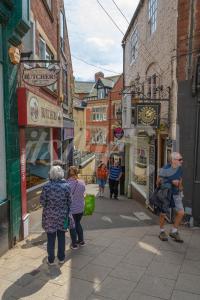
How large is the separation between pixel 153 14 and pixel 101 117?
23.7m

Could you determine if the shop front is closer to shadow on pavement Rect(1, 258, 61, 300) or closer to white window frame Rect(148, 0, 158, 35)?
shadow on pavement Rect(1, 258, 61, 300)

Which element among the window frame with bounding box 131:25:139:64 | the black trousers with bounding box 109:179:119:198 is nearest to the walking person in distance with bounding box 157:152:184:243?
the black trousers with bounding box 109:179:119:198

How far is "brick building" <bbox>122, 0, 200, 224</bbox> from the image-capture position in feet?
22.1

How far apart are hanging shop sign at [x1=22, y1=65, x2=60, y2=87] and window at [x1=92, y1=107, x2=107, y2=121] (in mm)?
27138

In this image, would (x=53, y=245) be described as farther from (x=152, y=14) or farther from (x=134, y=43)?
(x=134, y=43)

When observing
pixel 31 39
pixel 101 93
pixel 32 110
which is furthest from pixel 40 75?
pixel 101 93

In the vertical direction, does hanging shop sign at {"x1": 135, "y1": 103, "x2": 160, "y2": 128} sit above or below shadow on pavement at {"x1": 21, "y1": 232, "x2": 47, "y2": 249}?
above

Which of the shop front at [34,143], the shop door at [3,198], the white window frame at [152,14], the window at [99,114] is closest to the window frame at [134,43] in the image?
the white window frame at [152,14]

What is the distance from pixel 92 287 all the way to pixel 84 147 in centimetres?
3102

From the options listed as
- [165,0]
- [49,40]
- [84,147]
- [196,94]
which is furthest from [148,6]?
[84,147]

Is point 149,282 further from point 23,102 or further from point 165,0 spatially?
point 165,0

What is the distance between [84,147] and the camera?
34.7 metres

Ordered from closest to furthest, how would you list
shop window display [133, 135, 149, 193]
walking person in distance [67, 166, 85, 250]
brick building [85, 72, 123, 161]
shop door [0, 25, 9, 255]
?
1. shop door [0, 25, 9, 255]
2. walking person in distance [67, 166, 85, 250]
3. shop window display [133, 135, 149, 193]
4. brick building [85, 72, 123, 161]

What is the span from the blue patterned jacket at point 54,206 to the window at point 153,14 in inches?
321
